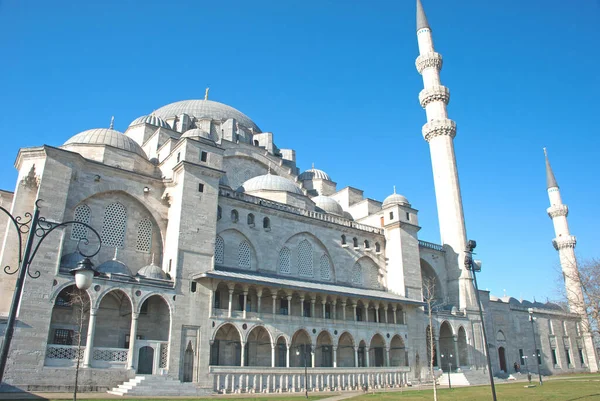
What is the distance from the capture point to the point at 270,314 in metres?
24.3

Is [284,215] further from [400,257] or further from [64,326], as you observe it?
[64,326]

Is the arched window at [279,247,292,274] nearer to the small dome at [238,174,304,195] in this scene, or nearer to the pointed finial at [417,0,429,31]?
the small dome at [238,174,304,195]

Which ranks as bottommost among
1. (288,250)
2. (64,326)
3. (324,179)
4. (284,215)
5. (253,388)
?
(253,388)

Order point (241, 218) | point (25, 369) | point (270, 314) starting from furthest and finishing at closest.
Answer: point (241, 218) < point (270, 314) < point (25, 369)

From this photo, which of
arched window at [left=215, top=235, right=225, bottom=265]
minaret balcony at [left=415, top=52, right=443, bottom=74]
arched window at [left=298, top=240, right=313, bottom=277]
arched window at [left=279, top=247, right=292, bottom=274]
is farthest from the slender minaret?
arched window at [left=215, top=235, right=225, bottom=265]

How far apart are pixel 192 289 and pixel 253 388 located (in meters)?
5.51

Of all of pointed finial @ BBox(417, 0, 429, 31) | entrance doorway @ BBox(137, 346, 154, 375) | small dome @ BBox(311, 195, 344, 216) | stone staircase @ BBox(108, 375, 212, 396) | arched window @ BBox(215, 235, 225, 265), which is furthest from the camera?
pointed finial @ BBox(417, 0, 429, 31)

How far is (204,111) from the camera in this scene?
133ft

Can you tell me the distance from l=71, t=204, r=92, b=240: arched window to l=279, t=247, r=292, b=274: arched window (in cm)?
1106

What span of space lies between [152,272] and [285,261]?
902 centimetres

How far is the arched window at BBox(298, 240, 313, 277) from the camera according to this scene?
29047 millimetres

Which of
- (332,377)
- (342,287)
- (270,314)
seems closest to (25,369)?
(270,314)

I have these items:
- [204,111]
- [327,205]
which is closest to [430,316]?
[327,205]

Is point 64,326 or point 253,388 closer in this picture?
point 64,326
